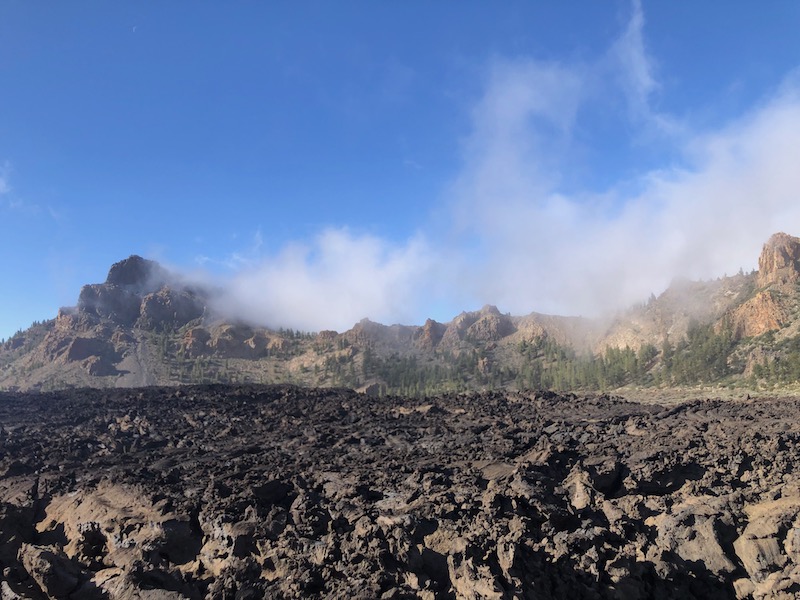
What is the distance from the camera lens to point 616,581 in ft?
41.5

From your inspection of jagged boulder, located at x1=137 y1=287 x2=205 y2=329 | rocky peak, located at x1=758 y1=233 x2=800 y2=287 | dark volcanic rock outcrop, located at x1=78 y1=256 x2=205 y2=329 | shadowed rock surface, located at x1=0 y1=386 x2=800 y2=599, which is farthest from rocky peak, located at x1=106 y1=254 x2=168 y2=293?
rocky peak, located at x1=758 y1=233 x2=800 y2=287

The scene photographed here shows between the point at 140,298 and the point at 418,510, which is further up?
the point at 140,298

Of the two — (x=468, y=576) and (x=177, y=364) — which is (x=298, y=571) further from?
(x=177, y=364)

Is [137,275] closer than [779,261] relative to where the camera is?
No

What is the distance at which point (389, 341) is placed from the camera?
505 ft

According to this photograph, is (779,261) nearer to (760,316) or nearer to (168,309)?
(760,316)

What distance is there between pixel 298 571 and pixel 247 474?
991 centimetres

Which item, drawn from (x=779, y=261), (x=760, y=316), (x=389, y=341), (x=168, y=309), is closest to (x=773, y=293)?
(x=760, y=316)

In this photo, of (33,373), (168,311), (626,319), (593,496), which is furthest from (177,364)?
(593,496)

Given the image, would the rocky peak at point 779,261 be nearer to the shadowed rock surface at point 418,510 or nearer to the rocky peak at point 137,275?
the shadowed rock surface at point 418,510

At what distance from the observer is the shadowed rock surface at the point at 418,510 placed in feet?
42.4

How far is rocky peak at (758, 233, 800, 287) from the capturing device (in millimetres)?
87500

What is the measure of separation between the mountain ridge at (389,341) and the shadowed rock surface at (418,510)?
46.4m

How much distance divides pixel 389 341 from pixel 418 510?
137 m
